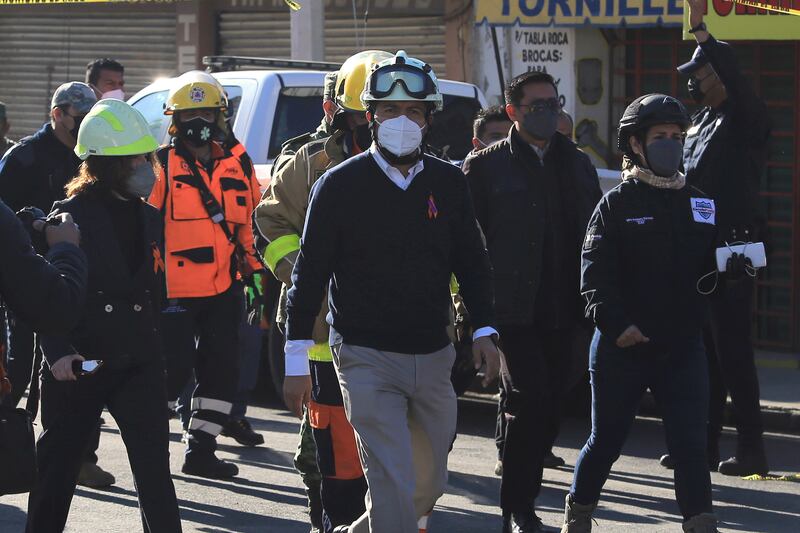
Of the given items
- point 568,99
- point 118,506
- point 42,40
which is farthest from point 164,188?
point 42,40

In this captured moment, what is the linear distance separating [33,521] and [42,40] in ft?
46.4

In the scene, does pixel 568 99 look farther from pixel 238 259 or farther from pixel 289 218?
pixel 289 218

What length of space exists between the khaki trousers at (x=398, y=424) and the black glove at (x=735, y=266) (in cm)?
150

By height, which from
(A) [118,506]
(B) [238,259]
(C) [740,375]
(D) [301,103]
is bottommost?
(A) [118,506]

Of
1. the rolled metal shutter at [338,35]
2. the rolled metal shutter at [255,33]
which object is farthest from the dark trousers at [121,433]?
the rolled metal shutter at [255,33]

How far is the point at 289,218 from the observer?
20.8 feet

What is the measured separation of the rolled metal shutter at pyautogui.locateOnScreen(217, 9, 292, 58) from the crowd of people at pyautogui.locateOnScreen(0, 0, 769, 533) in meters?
8.48

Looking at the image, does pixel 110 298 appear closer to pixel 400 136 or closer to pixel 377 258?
pixel 377 258

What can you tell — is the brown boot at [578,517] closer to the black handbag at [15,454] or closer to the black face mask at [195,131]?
the black handbag at [15,454]

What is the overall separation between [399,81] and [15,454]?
1.79 metres

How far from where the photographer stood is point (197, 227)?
8.56 metres

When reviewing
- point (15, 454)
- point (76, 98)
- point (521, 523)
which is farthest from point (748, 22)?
point (15, 454)

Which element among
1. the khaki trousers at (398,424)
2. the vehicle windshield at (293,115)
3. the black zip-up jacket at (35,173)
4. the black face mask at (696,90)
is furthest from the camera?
the vehicle windshield at (293,115)

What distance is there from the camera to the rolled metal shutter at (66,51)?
59.9ft
